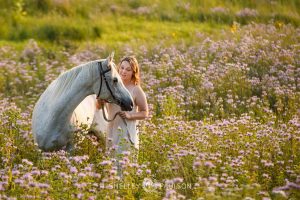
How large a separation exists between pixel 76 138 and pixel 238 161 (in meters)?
2.15

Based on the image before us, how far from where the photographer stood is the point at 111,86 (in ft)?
25.4

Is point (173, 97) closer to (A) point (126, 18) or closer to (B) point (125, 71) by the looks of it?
(B) point (125, 71)

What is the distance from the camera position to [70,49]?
1650 centimetres

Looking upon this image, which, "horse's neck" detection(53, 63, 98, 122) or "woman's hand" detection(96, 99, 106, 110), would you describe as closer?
"horse's neck" detection(53, 63, 98, 122)

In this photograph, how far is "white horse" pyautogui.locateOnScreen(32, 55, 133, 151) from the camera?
305 inches

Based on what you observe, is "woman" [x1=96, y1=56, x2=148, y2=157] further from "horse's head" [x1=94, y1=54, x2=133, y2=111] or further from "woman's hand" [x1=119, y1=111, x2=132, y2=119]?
"horse's head" [x1=94, y1=54, x2=133, y2=111]

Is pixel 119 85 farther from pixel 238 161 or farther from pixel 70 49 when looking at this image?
pixel 70 49

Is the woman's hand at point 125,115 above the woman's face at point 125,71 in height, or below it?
below

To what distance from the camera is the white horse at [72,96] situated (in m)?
7.74

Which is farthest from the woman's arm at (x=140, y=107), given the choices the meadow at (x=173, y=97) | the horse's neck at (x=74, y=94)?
the horse's neck at (x=74, y=94)

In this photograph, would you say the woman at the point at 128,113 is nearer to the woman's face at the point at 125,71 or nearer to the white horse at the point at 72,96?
the woman's face at the point at 125,71

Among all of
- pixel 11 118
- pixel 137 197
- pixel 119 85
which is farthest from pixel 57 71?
pixel 137 197

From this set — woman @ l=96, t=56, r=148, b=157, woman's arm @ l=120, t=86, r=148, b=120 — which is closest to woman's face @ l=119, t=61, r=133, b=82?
woman @ l=96, t=56, r=148, b=157

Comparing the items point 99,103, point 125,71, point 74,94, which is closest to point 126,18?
point 99,103
